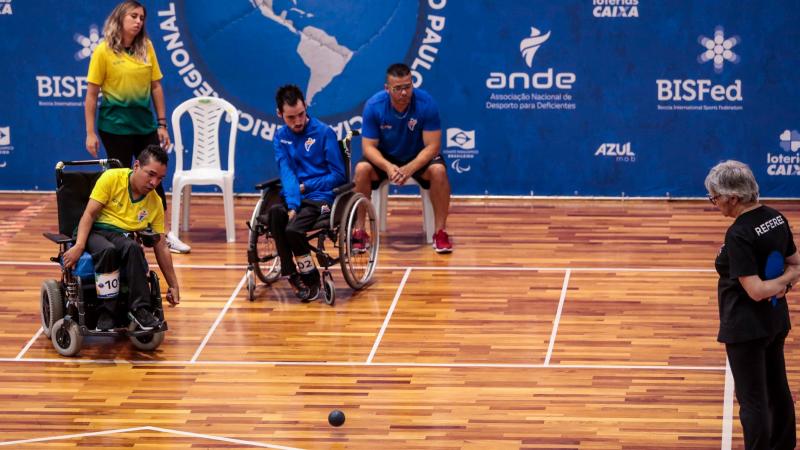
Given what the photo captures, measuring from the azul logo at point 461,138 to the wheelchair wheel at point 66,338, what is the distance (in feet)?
13.2

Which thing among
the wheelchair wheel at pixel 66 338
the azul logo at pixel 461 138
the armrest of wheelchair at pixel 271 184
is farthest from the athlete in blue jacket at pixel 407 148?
the wheelchair wheel at pixel 66 338

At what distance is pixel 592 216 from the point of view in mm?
10008

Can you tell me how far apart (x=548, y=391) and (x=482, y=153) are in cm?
418

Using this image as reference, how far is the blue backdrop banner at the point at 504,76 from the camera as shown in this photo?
33.1 feet

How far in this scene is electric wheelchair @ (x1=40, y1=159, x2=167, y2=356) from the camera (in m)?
6.99

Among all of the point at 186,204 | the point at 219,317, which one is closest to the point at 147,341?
the point at 219,317

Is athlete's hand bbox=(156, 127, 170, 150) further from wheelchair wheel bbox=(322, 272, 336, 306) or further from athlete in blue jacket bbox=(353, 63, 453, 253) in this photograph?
wheelchair wheel bbox=(322, 272, 336, 306)

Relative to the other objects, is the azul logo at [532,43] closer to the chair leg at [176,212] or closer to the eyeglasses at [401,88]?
the eyeglasses at [401,88]

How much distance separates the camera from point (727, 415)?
6.08m

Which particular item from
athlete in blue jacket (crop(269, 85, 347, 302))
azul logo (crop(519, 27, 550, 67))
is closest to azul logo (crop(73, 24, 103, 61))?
athlete in blue jacket (crop(269, 85, 347, 302))

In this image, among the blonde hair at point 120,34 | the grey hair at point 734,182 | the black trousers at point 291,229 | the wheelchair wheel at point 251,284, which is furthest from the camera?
the blonde hair at point 120,34

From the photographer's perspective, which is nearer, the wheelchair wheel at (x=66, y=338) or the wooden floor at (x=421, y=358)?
the wooden floor at (x=421, y=358)

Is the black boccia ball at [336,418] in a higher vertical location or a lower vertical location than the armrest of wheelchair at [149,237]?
lower

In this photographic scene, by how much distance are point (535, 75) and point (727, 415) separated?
15.1 ft
